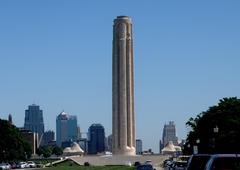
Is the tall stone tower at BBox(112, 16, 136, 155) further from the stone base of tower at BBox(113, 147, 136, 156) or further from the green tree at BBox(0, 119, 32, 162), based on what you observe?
the green tree at BBox(0, 119, 32, 162)

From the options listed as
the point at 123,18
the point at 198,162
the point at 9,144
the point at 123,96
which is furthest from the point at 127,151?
the point at 198,162

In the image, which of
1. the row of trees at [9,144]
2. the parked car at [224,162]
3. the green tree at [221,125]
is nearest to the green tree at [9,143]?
the row of trees at [9,144]

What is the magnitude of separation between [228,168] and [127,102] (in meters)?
129

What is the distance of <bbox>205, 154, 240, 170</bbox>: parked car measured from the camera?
60.4 feet

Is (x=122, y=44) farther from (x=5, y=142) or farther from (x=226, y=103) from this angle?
(x=226, y=103)

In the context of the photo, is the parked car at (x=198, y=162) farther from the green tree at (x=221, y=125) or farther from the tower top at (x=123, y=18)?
the tower top at (x=123, y=18)

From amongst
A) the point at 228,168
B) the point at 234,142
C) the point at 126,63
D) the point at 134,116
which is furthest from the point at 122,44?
the point at 228,168

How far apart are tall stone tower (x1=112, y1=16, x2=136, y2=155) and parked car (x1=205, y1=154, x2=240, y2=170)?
127239mm

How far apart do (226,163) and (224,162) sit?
80mm

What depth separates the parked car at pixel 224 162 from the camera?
60.4ft

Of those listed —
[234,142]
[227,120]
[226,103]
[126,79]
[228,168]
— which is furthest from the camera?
[126,79]

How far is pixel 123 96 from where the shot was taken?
146125 mm

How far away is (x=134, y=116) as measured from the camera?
493 ft

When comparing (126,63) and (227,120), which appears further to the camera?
(126,63)
